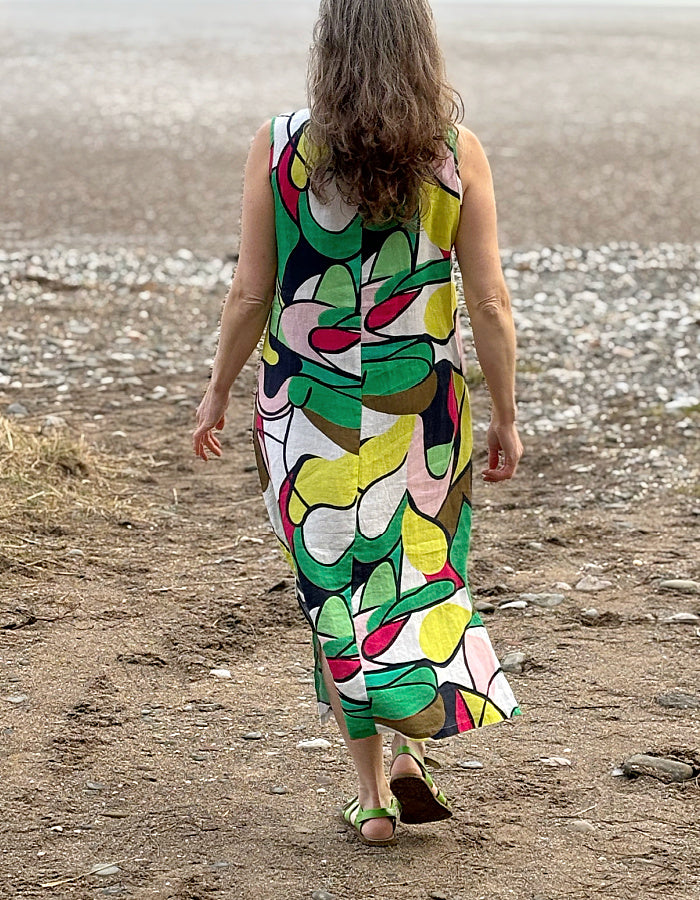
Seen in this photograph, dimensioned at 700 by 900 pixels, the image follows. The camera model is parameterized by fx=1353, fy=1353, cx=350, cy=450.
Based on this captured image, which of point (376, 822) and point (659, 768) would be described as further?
point (659, 768)

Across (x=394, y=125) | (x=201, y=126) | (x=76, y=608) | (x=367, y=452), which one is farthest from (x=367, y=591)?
(x=201, y=126)

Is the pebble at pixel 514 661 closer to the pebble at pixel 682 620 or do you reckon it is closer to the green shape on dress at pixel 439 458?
the pebble at pixel 682 620

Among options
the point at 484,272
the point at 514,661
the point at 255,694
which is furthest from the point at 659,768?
the point at 484,272

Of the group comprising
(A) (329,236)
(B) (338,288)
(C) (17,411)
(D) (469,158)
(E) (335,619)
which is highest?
(D) (469,158)

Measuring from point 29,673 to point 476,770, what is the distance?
1623 mm

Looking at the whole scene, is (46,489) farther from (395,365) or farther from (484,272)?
(484,272)

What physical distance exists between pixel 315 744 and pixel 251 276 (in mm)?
1641

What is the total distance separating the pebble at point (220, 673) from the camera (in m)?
4.84

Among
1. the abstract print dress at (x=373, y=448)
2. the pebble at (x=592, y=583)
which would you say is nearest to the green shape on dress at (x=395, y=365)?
the abstract print dress at (x=373, y=448)

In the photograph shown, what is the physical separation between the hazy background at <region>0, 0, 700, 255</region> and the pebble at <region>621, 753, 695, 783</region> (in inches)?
348

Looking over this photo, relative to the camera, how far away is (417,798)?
3.53m

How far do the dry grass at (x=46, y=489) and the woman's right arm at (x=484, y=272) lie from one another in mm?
2776

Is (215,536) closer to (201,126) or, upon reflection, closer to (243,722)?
(243,722)

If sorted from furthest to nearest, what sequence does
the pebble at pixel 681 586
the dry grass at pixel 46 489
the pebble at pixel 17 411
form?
the pebble at pixel 17 411
the dry grass at pixel 46 489
the pebble at pixel 681 586
